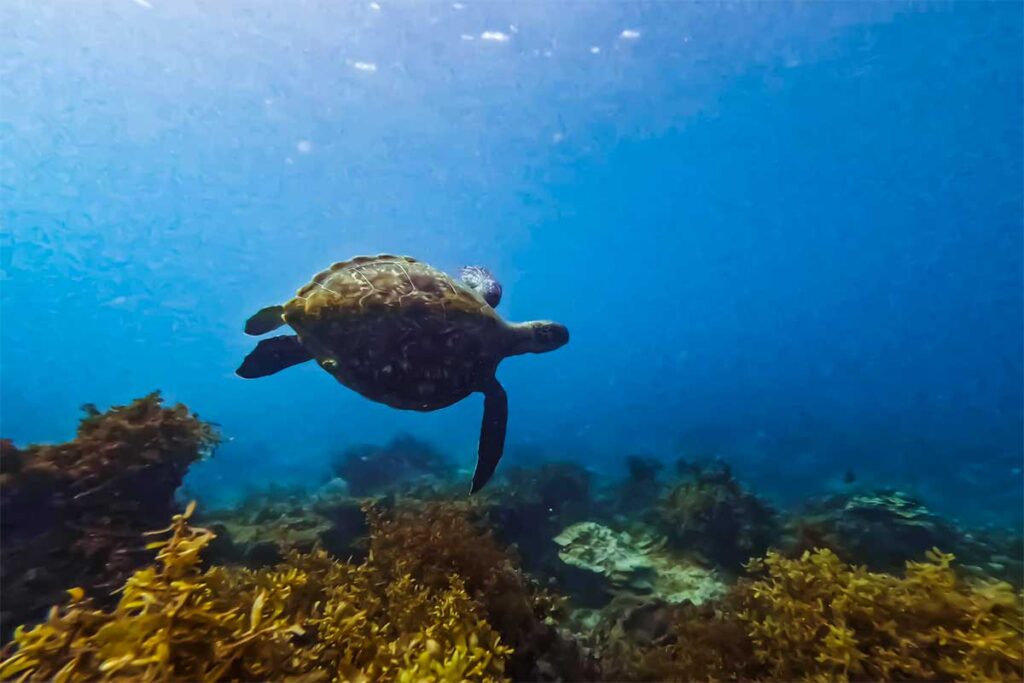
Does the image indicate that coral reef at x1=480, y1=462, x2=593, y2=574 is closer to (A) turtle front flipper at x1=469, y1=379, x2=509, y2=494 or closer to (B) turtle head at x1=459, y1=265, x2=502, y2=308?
(A) turtle front flipper at x1=469, y1=379, x2=509, y2=494

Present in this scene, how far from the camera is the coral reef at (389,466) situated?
1461cm

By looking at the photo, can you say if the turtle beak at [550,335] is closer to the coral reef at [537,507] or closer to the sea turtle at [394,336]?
the sea turtle at [394,336]

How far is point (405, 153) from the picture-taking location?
160ft

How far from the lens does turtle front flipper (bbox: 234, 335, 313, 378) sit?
21.3 feet

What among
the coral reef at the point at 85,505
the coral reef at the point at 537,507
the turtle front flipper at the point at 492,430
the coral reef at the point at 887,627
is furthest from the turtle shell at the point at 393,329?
the coral reef at the point at 887,627

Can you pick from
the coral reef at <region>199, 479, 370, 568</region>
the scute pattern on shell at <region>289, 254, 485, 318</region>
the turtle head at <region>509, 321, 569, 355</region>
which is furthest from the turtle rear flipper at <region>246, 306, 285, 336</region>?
the turtle head at <region>509, 321, 569, 355</region>

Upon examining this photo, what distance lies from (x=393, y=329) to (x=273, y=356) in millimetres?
2257

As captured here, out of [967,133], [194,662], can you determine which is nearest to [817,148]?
[967,133]

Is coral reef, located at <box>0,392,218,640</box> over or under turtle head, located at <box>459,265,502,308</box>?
under

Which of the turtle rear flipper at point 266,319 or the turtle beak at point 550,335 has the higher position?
the turtle rear flipper at point 266,319

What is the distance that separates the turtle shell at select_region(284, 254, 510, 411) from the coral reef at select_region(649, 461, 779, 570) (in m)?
5.55

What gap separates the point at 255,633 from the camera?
2.59m

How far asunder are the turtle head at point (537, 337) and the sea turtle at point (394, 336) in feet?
2.14

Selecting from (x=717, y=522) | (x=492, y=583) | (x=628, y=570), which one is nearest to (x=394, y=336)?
(x=492, y=583)
